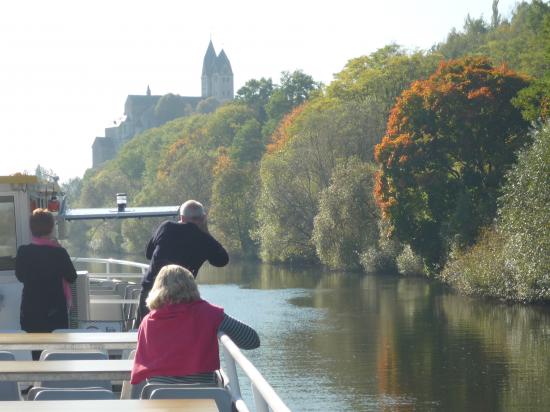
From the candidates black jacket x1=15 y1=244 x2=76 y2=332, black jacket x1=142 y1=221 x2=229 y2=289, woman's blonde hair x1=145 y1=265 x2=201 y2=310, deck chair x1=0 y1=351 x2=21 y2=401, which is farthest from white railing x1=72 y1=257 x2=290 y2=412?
black jacket x1=15 y1=244 x2=76 y2=332

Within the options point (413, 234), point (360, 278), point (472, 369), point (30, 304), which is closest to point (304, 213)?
point (360, 278)

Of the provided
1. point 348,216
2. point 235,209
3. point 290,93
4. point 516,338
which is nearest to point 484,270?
point 516,338

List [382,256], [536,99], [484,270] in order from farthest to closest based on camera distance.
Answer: [382,256]
[536,99]
[484,270]

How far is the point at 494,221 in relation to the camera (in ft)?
151

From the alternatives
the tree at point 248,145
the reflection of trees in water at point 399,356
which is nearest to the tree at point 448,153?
the reflection of trees in water at point 399,356

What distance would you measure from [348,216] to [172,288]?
175 ft

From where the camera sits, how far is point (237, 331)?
764cm

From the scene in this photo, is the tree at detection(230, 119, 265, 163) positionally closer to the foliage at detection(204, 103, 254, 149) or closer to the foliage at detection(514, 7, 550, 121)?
the foliage at detection(204, 103, 254, 149)

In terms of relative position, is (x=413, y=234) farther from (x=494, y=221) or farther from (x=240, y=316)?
(x=240, y=316)

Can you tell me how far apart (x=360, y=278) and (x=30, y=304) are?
156 ft

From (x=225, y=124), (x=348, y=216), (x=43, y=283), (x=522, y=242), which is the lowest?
(x=522, y=242)

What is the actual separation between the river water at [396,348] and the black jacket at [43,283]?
13.7 metres

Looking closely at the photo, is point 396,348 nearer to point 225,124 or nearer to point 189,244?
point 189,244

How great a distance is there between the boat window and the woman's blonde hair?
6.21 metres
